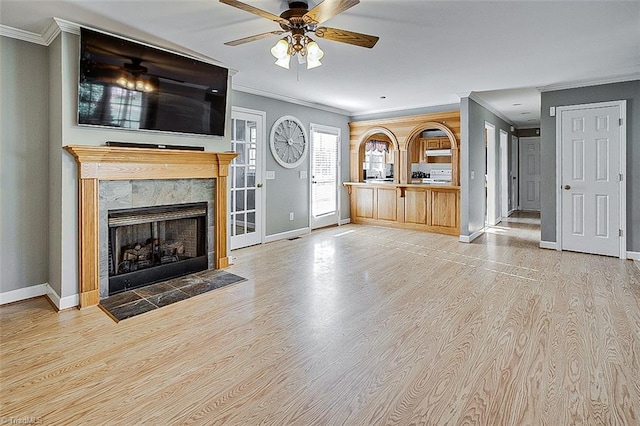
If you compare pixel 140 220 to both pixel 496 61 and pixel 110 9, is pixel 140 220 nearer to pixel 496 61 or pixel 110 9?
pixel 110 9

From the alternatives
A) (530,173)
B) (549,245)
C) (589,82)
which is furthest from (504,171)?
(589,82)

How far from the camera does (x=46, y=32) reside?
3084mm

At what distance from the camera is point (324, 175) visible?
23.2 ft

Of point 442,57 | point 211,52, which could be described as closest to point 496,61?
point 442,57

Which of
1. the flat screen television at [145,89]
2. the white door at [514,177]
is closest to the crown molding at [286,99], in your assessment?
the flat screen television at [145,89]

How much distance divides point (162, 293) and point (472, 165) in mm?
4984

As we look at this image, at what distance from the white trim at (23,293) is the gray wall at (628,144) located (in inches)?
247

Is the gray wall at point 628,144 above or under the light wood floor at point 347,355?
above

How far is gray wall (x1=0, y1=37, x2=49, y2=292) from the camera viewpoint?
3078mm

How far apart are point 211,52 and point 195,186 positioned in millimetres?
1424

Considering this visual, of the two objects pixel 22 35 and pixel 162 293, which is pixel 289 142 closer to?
pixel 162 293

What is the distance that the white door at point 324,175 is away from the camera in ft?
22.2

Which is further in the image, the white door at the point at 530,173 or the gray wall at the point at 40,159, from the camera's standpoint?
the white door at the point at 530,173

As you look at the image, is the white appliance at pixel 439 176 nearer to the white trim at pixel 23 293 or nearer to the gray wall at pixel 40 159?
the gray wall at pixel 40 159
